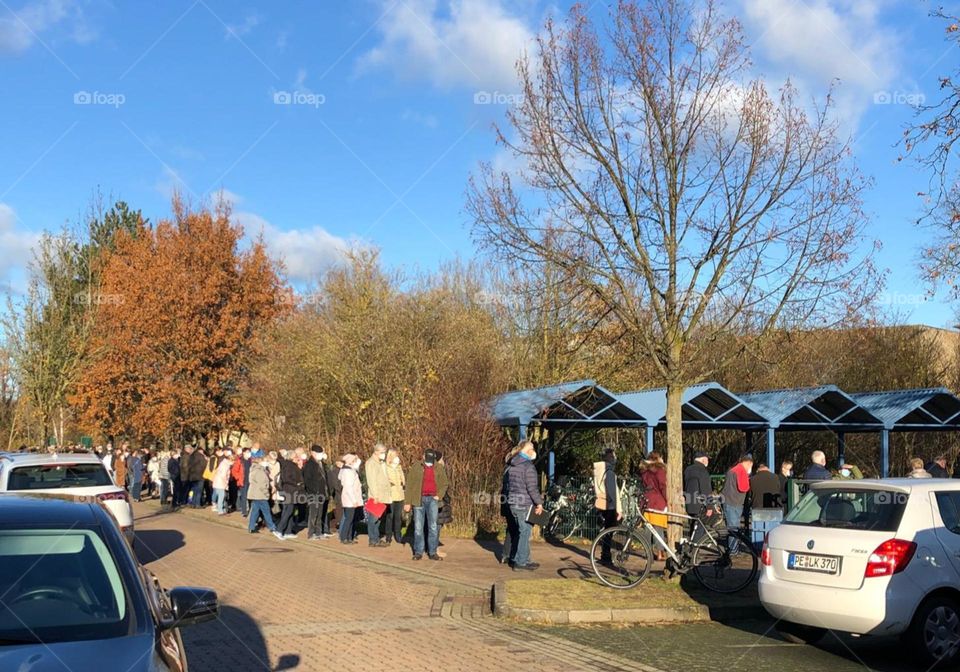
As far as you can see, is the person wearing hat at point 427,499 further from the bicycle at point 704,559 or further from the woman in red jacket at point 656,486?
the bicycle at point 704,559

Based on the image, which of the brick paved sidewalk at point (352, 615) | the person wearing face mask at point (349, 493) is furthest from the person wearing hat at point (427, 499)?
the person wearing face mask at point (349, 493)

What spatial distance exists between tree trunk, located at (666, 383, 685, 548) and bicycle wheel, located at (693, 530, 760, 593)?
1.76 feet

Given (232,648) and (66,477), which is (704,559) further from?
(66,477)

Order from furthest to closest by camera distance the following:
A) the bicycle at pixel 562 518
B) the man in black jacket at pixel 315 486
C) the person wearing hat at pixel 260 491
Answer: the person wearing hat at pixel 260 491, the bicycle at pixel 562 518, the man in black jacket at pixel 315 486

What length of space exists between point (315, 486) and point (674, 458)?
28.8 feet

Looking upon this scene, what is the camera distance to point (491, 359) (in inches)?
956

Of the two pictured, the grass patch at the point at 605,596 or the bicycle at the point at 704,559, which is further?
the bicycle at the point at 704,559

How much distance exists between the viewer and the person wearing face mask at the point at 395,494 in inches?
677

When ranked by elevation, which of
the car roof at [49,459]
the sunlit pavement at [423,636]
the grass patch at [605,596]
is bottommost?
the sunlit pavement at [423,636]

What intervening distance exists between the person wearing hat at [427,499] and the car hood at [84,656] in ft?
38.2

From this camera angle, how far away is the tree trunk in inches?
491

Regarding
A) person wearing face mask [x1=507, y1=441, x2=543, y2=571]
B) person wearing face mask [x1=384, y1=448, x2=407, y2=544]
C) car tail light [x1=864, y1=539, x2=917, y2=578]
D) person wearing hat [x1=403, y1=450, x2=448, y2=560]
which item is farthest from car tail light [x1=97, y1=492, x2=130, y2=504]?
car tail light [x1=864, y1=539, x2=917, y2=578]

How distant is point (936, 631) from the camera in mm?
8320

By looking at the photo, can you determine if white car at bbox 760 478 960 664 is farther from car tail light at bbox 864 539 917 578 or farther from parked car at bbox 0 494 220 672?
parked car at bbox 0 494 220 672
